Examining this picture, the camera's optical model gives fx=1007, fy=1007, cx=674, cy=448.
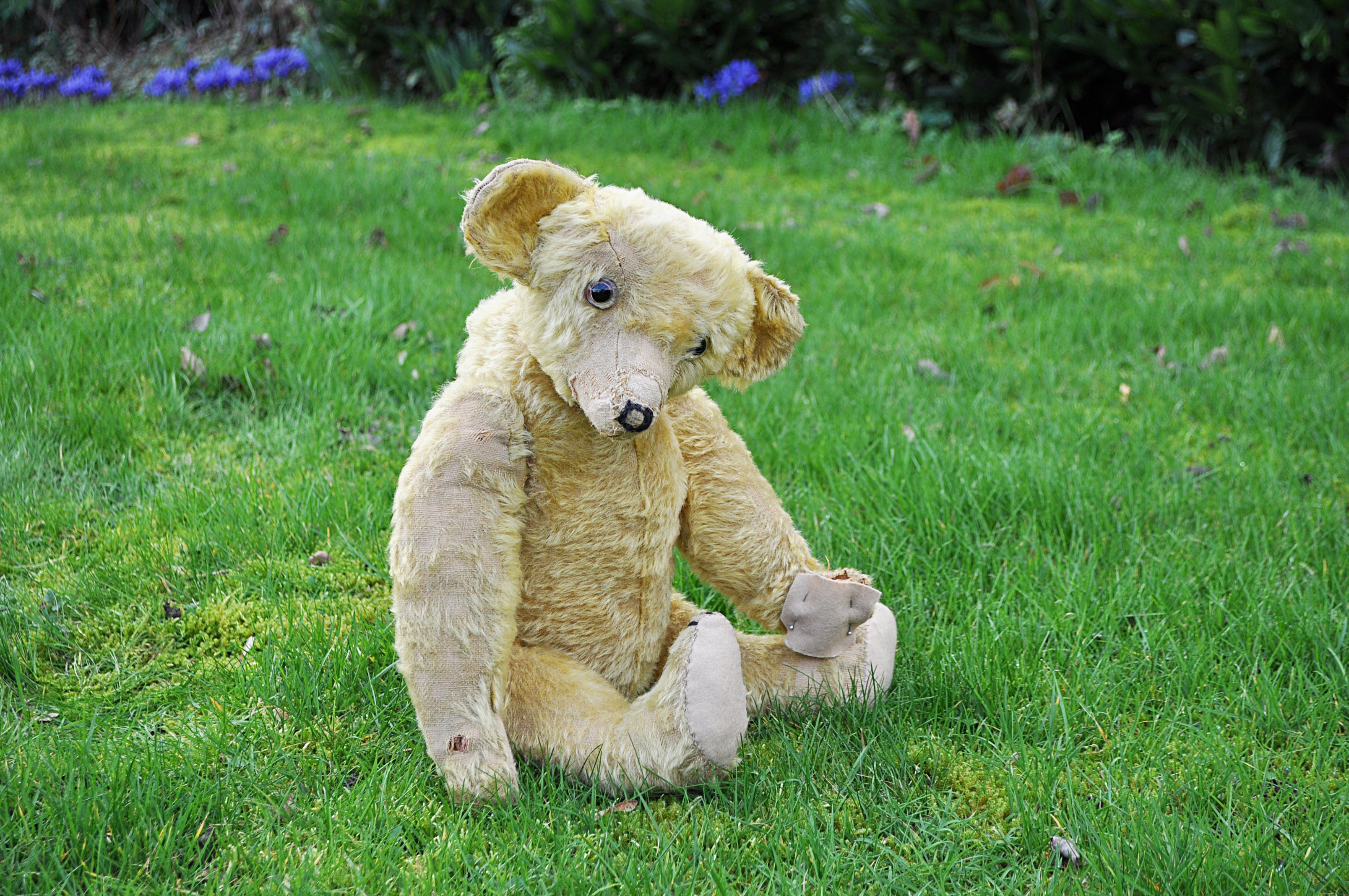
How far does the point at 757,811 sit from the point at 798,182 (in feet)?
Answer: 16.4

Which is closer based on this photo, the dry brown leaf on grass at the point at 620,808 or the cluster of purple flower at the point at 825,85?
the dry brown leaf on grass at the point at 620,808

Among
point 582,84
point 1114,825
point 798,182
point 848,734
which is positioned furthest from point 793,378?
point 582,84

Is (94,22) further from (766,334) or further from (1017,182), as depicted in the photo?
(766,334)

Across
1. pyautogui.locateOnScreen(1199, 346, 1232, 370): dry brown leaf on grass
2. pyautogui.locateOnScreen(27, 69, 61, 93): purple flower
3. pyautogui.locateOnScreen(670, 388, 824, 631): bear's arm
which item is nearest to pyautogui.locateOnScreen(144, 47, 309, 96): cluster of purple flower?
pyautogui.locateOnScreen(27, 69, 61, 93): purple flower

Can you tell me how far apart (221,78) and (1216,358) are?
339 inches

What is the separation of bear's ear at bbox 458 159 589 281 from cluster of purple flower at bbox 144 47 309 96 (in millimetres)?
8650

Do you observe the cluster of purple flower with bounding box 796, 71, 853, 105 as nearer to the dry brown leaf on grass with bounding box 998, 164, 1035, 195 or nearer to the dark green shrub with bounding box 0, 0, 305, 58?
the dry brown leaf on grass with bounding box 998, 164, 1035, 195

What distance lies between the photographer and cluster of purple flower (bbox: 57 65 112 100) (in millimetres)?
8984

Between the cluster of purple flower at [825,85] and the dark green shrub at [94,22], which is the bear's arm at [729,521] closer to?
the cluster of purple flower at [825,85]

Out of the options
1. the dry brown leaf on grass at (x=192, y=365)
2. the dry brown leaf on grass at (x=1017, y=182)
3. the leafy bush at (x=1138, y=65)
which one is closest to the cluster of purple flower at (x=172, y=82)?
the leafy bush at (x=1138, y=65)

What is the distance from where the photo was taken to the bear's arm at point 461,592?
1749 millimetres

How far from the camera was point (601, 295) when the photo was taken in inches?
67.9

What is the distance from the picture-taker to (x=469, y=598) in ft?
5.75

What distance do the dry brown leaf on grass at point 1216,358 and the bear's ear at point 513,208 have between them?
3062 millimetres
